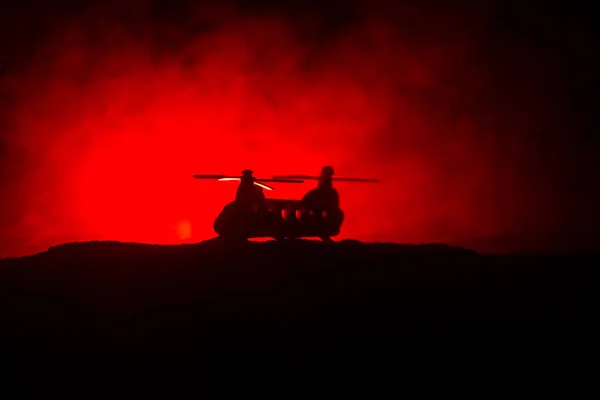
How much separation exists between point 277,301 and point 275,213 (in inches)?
102

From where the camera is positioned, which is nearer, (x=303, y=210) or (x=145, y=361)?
(x=145, y=361)

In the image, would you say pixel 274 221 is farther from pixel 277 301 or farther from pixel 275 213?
pixel 277 301

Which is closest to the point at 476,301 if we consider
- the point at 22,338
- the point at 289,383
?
the point at 289,383

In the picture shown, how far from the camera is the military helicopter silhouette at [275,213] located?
8.45m

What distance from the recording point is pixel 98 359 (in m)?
5.51

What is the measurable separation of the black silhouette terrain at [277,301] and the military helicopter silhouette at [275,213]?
27.8 inches

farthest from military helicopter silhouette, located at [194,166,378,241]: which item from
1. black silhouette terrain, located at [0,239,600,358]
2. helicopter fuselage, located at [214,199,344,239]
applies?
black silhouette terrain, located at [0,239,600,358]

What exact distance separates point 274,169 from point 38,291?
295 inches

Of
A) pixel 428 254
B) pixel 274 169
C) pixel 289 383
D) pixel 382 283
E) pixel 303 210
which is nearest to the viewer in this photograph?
pixel 289 383

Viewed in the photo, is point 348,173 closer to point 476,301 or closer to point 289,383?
point 476,301

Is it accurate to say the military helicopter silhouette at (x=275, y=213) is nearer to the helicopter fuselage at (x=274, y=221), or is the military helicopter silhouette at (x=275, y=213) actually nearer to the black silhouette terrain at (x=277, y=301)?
the helicopter fuselage at (x=274, y=221)

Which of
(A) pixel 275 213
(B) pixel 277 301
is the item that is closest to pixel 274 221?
(A) pixel 275 213

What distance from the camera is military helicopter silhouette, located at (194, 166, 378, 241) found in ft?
27.7

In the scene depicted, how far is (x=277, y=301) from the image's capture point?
6.35 m
